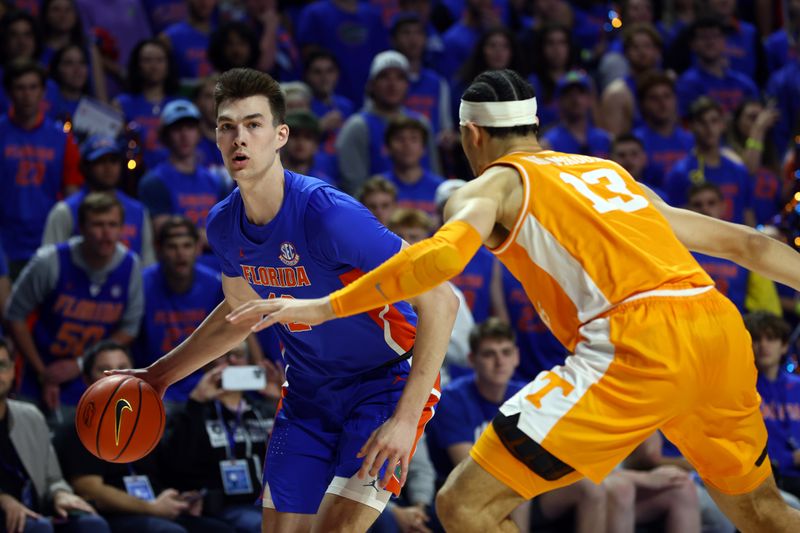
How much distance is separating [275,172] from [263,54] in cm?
618

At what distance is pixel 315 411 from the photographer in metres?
4.62

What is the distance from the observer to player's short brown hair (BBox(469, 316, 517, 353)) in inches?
284

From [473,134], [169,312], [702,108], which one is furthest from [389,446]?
[702,108]

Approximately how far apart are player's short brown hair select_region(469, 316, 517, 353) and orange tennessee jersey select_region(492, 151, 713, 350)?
2922mm

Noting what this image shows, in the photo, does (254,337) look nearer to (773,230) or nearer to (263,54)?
(263,54)

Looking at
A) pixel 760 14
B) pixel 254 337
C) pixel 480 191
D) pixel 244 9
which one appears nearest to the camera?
pixel 480 191

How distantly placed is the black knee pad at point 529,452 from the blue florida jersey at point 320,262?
2.07 ft

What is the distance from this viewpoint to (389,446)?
402 centimetres

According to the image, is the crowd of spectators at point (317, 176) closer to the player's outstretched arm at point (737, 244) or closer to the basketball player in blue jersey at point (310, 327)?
the basketball player in blue jersey at point (310, 327)

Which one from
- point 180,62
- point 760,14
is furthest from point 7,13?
point 760,14

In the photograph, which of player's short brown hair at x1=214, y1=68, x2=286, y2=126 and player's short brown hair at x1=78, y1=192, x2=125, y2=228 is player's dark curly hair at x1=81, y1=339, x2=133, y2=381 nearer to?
player's short brown hair at x1=78, y1=192, x2=125, y2=228

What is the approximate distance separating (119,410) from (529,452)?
1.68 m

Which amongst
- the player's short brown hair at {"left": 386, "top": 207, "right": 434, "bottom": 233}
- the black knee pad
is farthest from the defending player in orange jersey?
the player's short brown hair at {"left": 386, "top": 207, "right": 434, "bottom": 233}

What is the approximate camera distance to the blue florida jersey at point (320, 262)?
169 inches
